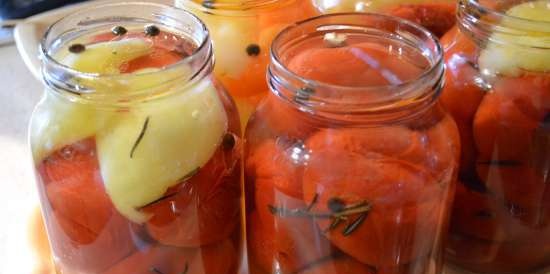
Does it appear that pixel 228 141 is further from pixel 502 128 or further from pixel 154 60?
pixel 502 128

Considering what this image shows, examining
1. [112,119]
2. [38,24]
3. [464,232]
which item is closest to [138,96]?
[112,119]

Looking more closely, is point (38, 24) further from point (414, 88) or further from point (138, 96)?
point (414, 88)

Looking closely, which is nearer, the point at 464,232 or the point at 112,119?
the point at 112,119

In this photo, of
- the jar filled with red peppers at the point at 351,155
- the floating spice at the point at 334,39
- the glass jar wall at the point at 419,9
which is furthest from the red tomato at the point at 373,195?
the glass jar wall at the point at 419,9

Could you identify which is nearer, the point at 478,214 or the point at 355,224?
the point at 355,224

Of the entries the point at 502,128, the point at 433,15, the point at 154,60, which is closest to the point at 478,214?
the point at 502,128
